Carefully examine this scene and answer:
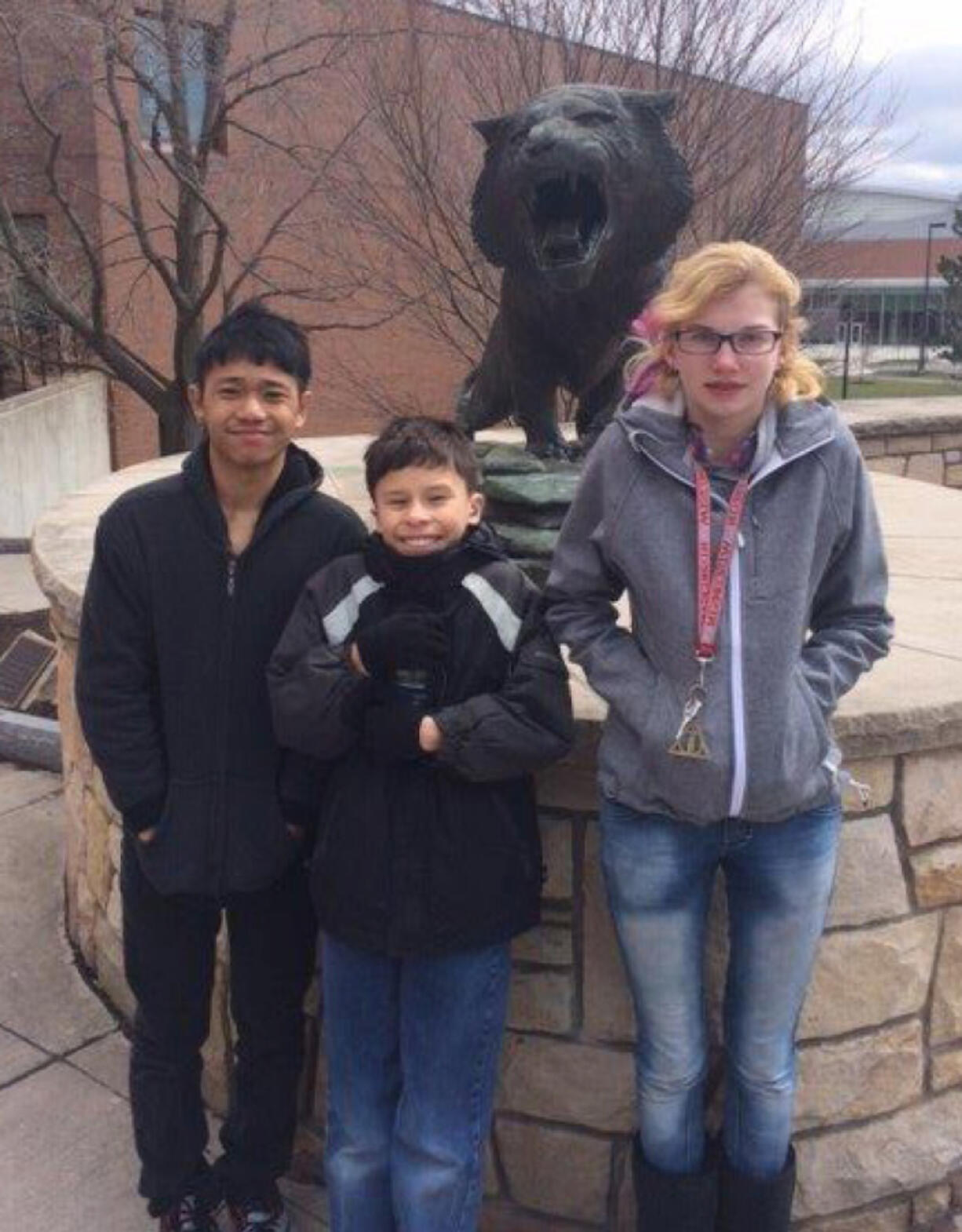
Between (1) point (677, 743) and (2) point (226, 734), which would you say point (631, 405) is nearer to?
(1) point (677, 743)

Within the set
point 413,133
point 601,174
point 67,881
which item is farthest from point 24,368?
point 601,174

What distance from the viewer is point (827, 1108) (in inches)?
93.9

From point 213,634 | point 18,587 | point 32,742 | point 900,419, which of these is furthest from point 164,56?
point 213,634

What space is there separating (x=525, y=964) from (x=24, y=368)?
12.5 meters

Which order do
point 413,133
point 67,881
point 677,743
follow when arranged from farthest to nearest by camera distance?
point 413,133 < point 67,881 < point 677,743

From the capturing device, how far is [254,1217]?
2326mm

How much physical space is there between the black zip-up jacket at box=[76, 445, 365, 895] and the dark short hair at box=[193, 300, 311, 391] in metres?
0.20

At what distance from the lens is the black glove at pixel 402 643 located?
A: 6.16 feet

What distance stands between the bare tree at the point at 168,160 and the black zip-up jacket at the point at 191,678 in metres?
Result: 7.04

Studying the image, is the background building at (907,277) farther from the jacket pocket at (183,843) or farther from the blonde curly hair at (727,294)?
the jacket pocket at (183,843)

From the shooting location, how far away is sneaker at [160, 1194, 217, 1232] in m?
2.30

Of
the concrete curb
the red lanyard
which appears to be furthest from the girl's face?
the concrete curb

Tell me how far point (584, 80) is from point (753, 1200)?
6.68m

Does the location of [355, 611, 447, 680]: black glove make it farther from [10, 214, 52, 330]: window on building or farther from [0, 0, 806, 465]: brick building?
[10, 214, 52, 330]: window on building
